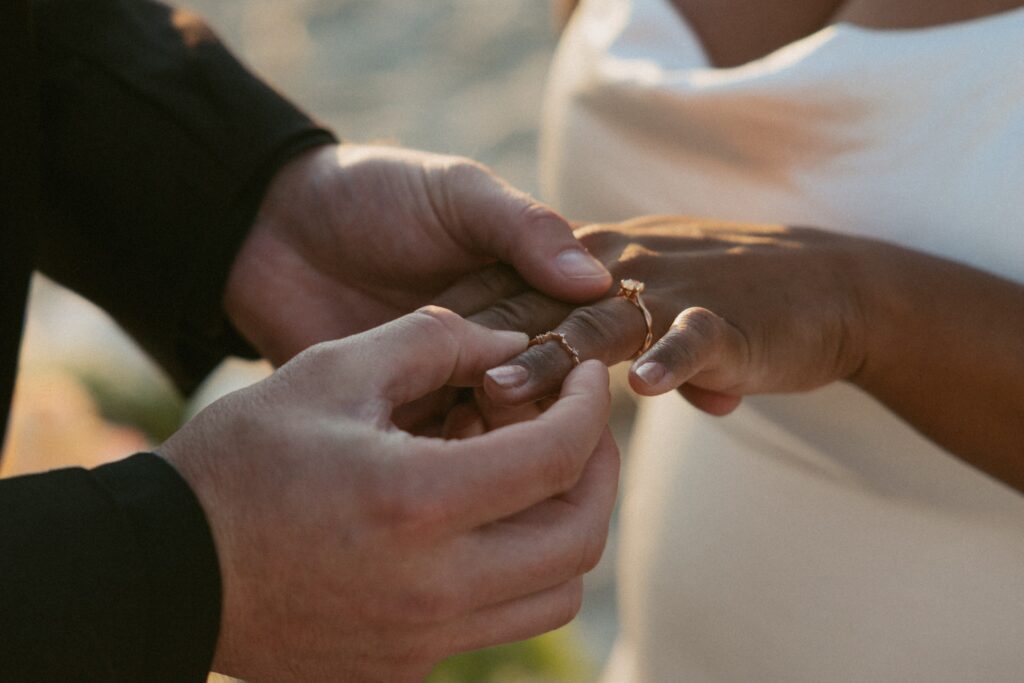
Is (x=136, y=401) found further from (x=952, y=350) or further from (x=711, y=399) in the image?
(x=952, y=350)

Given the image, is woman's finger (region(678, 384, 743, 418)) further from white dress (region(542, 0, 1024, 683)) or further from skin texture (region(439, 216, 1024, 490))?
white dress (region(542, 0, 1024, 683))

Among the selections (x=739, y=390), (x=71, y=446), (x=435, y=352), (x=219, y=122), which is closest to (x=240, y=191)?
(x=219, y=122)

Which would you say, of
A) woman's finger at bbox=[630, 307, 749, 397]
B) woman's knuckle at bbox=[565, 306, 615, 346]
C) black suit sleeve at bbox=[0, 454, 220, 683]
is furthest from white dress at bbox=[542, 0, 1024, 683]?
black suit sleeve at bbox=[0, 454, 220, 683]

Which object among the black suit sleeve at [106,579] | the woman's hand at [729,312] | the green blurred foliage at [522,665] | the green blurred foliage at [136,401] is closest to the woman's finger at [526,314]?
the woman's hand at [729,312]

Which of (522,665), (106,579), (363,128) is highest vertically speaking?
(106,579)

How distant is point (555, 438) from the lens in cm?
100

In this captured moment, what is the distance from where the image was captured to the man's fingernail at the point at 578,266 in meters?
1.29

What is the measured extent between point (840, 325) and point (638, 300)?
0.24 meters

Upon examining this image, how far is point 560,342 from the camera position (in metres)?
1.20

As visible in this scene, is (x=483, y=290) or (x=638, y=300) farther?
(x=483, y=290)

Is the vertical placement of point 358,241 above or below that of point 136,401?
above

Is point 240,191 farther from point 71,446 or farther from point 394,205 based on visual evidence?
point 71,446

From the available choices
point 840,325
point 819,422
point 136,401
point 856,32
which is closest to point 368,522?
point 840,325

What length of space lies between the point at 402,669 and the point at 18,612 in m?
0.33
